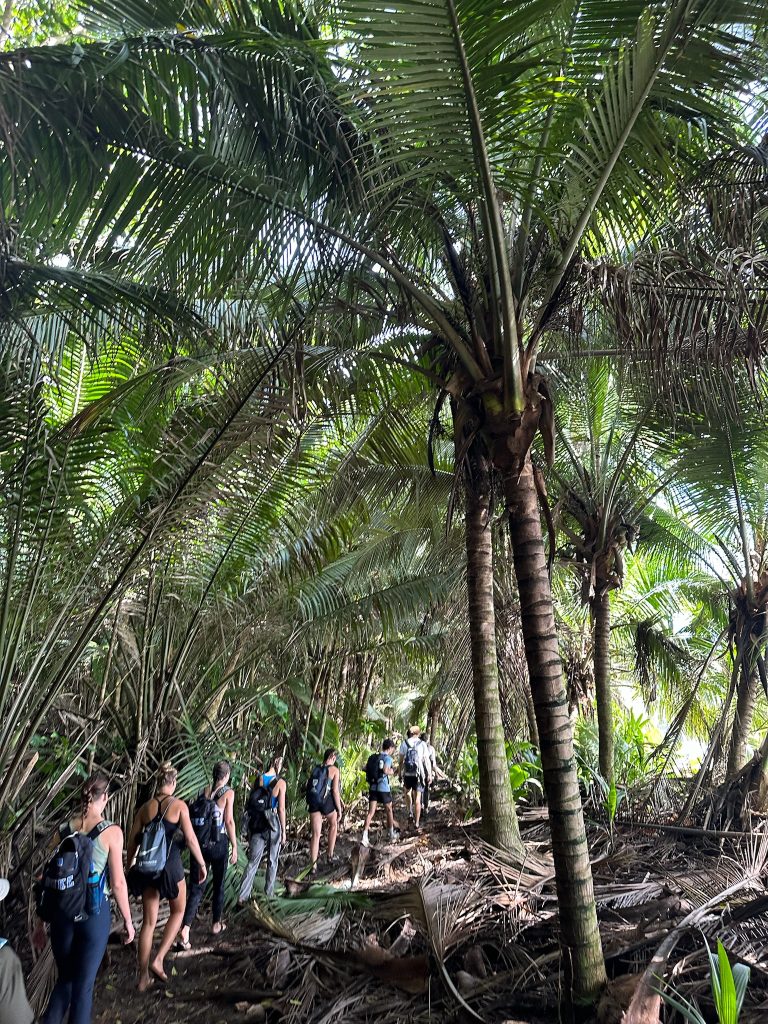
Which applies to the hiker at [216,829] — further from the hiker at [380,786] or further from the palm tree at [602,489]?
the palm tree at [602,489]

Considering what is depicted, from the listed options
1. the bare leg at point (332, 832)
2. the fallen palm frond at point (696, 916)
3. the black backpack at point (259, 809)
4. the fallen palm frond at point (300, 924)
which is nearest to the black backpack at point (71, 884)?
the fallen palm frond at point (300, 924)

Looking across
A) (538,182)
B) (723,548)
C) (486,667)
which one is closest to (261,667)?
(486,667)

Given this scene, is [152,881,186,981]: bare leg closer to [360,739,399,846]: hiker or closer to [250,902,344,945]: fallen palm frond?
[250,902,344,945]: fallen palm frond

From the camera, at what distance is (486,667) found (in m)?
6.22

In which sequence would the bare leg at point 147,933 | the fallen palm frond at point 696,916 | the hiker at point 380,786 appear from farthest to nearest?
the hiker at point 380,786
the bare leg at point 147,933
the fallen palm frond at point 696,916

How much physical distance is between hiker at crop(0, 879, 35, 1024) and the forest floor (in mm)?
1870

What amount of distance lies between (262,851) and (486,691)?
101 inches

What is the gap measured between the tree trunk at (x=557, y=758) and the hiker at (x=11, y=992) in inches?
98.5

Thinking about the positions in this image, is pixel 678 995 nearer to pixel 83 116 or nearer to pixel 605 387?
pixel 83 116

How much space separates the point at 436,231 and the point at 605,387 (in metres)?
4.72

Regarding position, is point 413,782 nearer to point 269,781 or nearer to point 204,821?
point 269,781

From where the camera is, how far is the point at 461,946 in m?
4.40

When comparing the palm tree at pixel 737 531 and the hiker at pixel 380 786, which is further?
the hiker at pixel 380 786

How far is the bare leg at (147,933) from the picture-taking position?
4.64 metres
